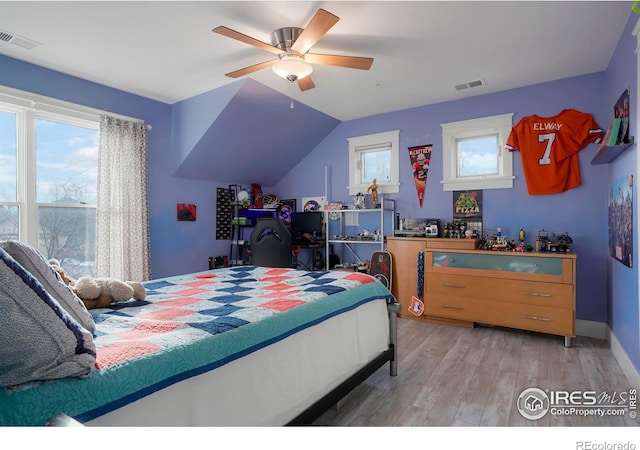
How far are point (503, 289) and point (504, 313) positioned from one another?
24 cm

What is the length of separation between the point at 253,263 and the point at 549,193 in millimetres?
3197

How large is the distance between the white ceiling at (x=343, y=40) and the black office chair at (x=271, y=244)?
153 centimetres

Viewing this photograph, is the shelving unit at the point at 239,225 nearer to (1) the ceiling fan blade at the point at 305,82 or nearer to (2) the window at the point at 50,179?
(2) the window at the point at 50,179

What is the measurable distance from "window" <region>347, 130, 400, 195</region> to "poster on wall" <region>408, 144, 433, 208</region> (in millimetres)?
235

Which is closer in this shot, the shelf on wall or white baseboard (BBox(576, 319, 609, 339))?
the shelf on wall

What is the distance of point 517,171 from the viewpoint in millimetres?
3773

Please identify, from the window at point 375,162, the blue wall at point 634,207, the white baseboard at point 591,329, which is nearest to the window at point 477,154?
the window at point 375,162

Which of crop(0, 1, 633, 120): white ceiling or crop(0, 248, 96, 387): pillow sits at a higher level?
crop(0, 1, 633, 120): white ceiling

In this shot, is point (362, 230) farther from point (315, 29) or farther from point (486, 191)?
point (315, 29)

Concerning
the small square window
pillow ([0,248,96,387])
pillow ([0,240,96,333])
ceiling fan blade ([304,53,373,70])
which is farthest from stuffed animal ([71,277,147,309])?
the small square window

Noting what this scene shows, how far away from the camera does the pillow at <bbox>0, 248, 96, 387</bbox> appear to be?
0.83 metres

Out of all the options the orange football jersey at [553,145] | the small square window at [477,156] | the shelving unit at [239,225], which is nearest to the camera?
the orange football jersey at [553,145]

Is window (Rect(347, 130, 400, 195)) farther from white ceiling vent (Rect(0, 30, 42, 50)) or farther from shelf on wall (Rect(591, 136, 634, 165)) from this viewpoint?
white ceiling vent (Rect(0, 30, 42, 50))

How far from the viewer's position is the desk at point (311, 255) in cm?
495
